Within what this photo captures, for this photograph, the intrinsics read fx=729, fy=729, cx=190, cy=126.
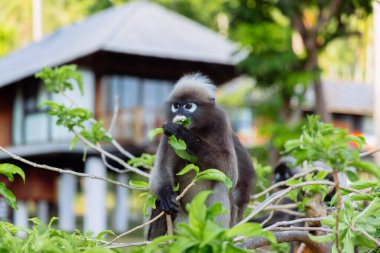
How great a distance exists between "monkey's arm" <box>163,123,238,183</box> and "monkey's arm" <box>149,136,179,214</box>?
19 centimetres

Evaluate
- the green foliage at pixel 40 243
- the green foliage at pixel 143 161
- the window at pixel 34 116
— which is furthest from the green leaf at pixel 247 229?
the window at pixel 34 116

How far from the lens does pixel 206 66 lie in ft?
75.2

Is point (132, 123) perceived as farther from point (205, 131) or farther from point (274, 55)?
point (205, 131)

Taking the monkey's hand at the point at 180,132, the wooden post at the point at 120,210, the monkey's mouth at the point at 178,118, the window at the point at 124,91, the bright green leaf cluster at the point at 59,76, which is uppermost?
the window at the point at 124,91

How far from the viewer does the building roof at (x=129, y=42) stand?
67.1 feet

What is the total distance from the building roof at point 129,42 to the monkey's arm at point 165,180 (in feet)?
48.6

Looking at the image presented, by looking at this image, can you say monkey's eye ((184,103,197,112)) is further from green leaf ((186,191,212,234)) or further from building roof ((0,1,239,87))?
building roof ((0,1,239,87))

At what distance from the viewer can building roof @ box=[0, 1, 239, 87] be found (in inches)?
805

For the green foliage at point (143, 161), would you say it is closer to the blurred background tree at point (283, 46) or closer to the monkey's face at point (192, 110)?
the monkey's face at point (192, 110)

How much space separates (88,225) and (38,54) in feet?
21.4

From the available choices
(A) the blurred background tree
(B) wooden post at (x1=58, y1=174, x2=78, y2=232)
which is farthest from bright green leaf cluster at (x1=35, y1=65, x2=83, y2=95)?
(B) wooden post at (x1=58, y1=174, x2=78, y2=232)

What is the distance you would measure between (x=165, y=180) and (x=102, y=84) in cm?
1800

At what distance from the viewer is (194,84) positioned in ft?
15.1

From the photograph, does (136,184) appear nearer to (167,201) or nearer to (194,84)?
(167,201)
